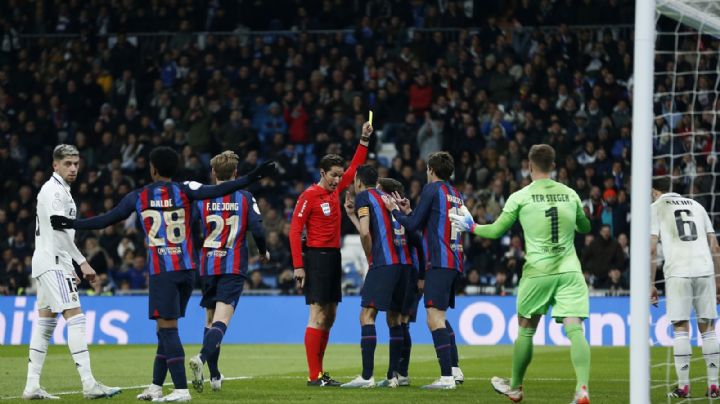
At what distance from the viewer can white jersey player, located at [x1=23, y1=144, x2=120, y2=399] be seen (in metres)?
10.3

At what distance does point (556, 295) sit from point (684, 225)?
258 centimetres

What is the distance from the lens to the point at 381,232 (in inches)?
Result: 462

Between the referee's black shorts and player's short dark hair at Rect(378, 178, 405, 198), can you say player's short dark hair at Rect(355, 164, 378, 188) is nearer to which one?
player's short dark hair at Rect(378, 178, 405, 198)

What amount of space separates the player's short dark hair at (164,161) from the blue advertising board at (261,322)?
36.7 feet

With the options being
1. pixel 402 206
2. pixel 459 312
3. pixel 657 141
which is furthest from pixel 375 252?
pixel 657 141

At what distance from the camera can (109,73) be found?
27797mm

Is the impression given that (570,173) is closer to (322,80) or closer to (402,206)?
(322,80)

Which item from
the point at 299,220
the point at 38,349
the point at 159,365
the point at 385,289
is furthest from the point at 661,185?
the point at 38,349

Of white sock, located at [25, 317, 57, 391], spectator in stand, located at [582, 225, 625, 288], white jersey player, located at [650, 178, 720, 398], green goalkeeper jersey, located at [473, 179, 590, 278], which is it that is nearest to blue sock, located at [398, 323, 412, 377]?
white jersey player, located at [650, 178, 720, 398]

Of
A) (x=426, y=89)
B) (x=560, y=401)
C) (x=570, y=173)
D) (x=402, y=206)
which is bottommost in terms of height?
(x=560, y=401)

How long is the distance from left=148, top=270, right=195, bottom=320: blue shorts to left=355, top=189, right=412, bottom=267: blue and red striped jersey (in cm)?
259

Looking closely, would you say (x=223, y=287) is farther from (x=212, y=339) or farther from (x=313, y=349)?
(x=313, y=349)

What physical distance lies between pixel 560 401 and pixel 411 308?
8.17 feet

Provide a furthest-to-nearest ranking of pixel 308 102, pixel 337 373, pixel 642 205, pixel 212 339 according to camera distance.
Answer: pixel 308 102 < pixel 337 373 < pixel 212 339 < pixel 642 205
